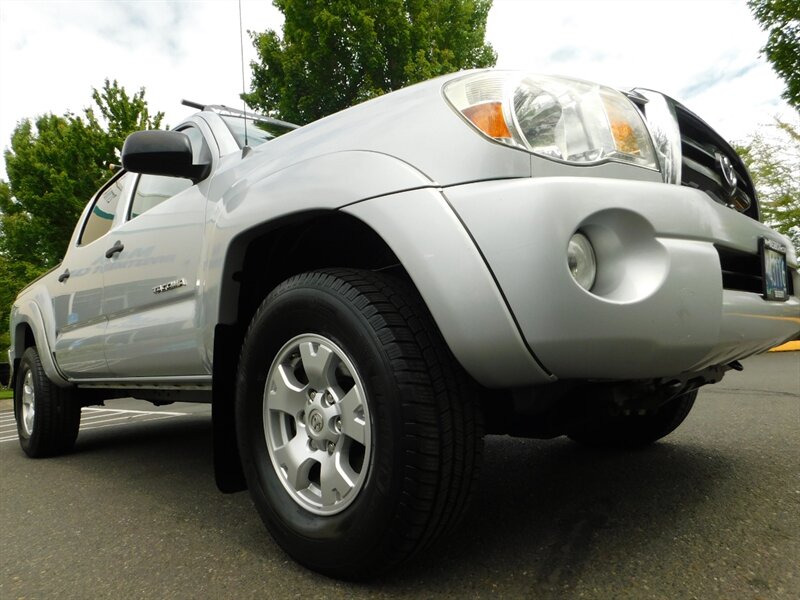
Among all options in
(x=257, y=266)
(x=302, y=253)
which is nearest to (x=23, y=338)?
(x=257, y=266)

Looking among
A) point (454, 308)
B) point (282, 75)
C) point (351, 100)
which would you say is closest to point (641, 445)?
point (454, 308)

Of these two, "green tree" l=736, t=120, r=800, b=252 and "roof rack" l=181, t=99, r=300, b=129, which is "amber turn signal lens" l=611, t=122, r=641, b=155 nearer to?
"roof rack" l=181, t=99, r=300, b=129

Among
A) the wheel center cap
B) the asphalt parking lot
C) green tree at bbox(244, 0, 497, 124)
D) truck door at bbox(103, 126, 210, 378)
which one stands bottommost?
the asphalt parking lot

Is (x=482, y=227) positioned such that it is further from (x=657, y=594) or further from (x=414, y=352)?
(x=657, y=594)

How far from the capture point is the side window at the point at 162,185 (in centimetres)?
256

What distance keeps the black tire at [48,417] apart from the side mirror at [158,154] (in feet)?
6.71

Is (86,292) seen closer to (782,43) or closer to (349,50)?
(349,50)

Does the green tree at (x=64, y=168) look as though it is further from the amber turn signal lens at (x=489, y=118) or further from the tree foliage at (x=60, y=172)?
the amber turn signal lens at (x=489, y=118)

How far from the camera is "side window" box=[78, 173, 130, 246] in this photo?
131 inches

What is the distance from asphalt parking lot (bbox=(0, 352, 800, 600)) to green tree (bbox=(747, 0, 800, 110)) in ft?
51.8

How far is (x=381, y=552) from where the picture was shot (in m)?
1.40

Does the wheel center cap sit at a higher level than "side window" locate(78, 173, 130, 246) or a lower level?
lower

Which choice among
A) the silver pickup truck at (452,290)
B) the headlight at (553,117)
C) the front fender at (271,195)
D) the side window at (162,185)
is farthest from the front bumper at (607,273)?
the side window at (162,185)

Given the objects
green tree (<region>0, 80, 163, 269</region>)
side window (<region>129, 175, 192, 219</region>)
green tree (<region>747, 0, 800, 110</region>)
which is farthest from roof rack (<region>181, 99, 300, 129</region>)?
green tree (<region>747, 0, 800, 110</region>)
